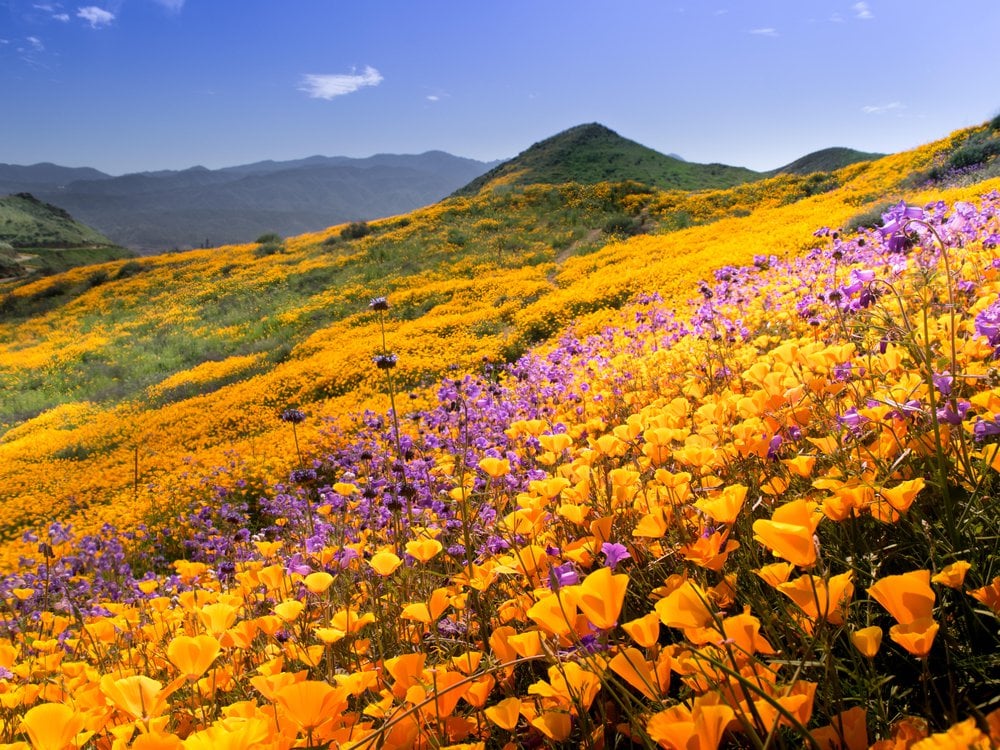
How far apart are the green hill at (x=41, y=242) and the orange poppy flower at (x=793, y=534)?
51552 millimetres

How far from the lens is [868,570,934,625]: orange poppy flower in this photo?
680mm

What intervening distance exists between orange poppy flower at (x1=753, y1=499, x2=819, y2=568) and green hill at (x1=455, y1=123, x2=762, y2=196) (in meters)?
34.9

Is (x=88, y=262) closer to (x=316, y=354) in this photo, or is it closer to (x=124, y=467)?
(x=316, y=354)

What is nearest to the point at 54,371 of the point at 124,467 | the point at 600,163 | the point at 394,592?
the point at 124,467

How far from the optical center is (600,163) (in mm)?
39062

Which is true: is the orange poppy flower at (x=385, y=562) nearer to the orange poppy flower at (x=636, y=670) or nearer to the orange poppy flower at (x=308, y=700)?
the orange poppy flower at (x=308, y=700)

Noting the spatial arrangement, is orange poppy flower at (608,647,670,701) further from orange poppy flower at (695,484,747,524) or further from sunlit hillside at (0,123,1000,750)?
orange poppy flower at (695,484,747,524)

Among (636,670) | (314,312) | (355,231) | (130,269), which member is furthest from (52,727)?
(130,269)

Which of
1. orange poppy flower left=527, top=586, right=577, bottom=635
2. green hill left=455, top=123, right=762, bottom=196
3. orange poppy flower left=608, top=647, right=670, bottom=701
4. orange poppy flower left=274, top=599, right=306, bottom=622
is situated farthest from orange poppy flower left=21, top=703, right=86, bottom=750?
green hill left=455, top=123, right=762, bottom=196

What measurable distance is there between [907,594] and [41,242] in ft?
224

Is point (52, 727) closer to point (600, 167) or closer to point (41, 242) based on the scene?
point (600, 167)

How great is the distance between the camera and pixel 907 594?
696 millimetres

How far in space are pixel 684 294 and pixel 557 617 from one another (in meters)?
8.79

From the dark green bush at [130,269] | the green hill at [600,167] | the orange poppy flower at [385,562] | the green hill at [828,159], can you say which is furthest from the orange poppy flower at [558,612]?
the green hill at [828,159]
